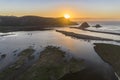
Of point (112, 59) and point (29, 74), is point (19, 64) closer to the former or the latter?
point (29, 74)

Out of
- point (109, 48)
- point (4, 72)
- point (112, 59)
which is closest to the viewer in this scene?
point (4, 72)

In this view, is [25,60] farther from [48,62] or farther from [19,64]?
[48,62]

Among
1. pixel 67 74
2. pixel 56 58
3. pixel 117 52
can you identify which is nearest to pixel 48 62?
pixel 56 58

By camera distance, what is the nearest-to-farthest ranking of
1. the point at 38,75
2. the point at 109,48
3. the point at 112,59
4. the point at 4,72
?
the point at 38,75 < the point at 4,72 < the point at 112,59 < the point at 109,48

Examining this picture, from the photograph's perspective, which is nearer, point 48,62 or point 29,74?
point 29,74

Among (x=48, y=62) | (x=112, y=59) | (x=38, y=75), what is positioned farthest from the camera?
(x=112, y=59)

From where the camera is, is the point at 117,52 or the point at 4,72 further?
the point at 117,52

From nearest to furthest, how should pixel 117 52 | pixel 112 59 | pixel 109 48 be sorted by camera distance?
pixel 112 59 < pixel 117 52 < pixel 109 48

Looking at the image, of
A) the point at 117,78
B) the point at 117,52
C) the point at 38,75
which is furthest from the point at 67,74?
the point at 117,52
